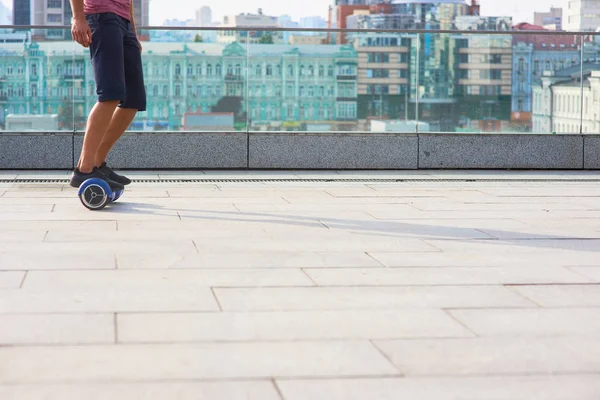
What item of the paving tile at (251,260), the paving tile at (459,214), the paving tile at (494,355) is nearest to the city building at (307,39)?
the paving tile at (459,214)

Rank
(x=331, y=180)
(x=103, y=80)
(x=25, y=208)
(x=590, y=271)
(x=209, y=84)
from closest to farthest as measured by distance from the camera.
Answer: (x=590, y=271)
(x=25, y=208)
(x=103, y=80)
(x=331, y=180)
(x=209, y=84)

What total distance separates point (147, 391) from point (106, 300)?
1.04 metres

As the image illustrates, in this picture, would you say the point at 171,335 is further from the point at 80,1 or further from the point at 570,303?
the point at 80,1

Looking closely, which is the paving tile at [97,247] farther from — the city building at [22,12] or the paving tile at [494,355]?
the city building at [22,12]

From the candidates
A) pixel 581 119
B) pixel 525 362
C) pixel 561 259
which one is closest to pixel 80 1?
pixel 561 259

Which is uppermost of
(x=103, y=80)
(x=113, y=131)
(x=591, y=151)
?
(x=103, y=80)

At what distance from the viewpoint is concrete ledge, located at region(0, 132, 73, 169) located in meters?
8.40

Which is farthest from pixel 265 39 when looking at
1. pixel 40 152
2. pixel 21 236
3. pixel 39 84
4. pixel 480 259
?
pixel 480 259

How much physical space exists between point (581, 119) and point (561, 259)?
5.22 m

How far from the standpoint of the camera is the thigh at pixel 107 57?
589 centimetres

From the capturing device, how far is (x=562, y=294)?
351 centimetres

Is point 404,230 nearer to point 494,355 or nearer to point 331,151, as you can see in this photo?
point 494,355

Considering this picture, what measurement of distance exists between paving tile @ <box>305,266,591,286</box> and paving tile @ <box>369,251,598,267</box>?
0.31ft

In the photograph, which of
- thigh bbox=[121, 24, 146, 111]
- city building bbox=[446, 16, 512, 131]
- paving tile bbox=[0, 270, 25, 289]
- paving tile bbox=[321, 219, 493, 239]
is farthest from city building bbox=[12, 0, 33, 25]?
paving tile bbox=[0, 270, 25, 289]
